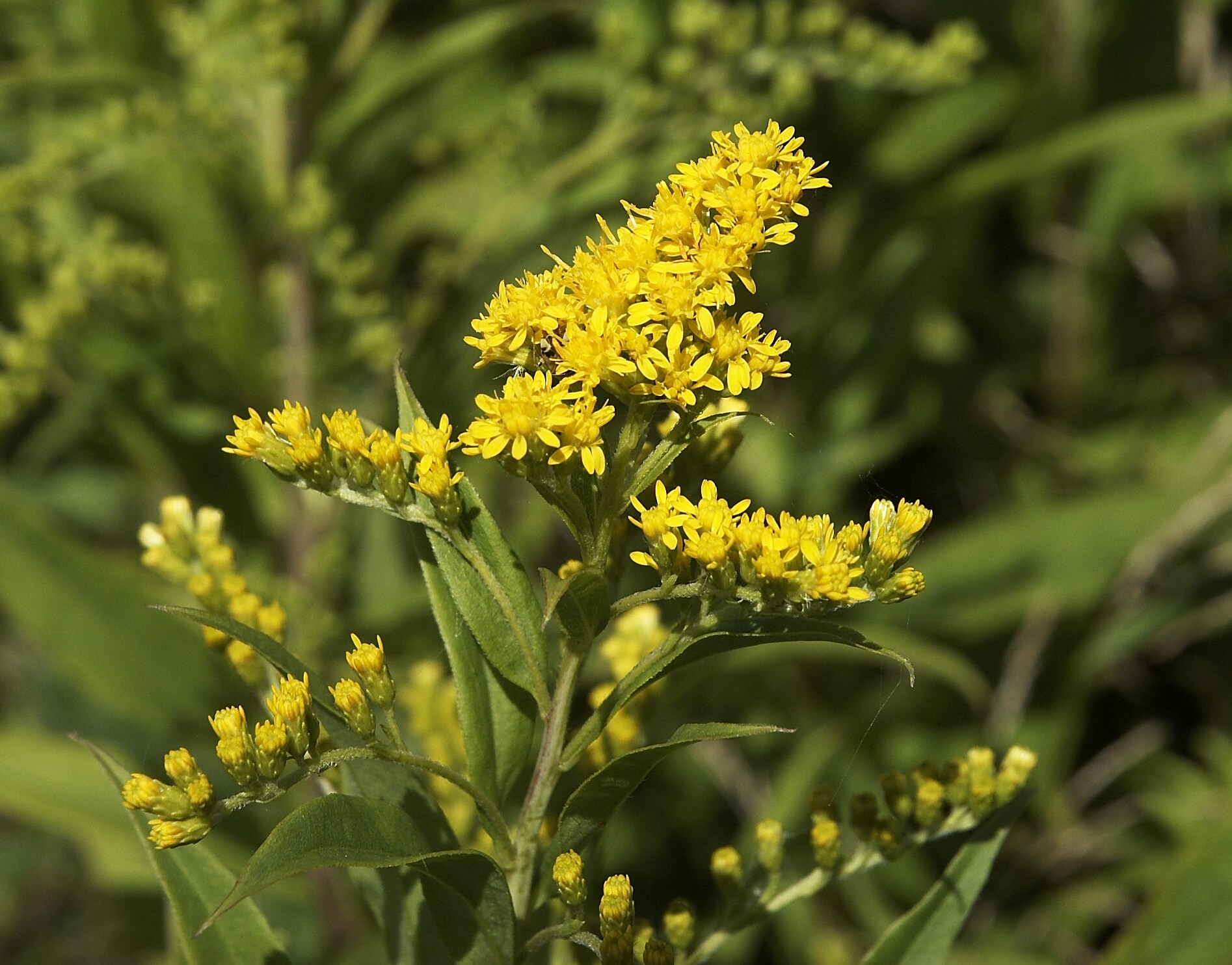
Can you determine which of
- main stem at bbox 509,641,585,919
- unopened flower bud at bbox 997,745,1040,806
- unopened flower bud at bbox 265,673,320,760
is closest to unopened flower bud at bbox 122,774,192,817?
unopened flower bud at bbox 265,673,320,760

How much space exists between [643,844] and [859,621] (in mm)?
912

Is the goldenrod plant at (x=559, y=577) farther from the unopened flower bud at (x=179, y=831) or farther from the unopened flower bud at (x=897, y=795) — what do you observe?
the unopened flower bud at (x=897, y=795)

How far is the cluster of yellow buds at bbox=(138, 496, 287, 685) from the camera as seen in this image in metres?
1.49

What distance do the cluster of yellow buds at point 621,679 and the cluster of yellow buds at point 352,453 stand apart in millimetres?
266

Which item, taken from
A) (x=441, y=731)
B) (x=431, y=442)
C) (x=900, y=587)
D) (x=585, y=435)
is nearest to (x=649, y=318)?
(x=585, y=435)

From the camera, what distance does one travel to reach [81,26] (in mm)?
3193

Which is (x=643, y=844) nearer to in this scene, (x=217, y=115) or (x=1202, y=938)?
(x=1202, y=938)

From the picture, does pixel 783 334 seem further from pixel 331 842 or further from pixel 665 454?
pixel 331 842

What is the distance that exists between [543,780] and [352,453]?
0.39m

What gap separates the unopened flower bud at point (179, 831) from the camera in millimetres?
1108

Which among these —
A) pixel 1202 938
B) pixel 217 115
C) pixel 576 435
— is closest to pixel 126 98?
pixel 217 115

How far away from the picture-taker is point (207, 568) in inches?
65.1

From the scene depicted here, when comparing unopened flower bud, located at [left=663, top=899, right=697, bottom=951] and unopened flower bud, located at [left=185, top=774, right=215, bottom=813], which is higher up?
unopened flower bud, located at [left=185, top=774, right=215, bottom=813]

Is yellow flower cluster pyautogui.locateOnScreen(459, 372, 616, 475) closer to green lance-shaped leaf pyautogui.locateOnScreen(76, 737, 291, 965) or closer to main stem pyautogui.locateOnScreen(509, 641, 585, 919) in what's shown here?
main stem pyautogui.locateOnScreen(509, 641, 585, 919)
